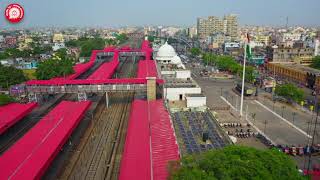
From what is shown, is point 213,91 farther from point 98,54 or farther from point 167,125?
point 98,54

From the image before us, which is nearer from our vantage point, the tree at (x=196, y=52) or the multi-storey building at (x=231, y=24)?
the tree at (x=196, y=52)

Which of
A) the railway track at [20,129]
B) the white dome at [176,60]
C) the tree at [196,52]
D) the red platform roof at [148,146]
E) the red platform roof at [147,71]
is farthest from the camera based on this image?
the tree at [196,52]

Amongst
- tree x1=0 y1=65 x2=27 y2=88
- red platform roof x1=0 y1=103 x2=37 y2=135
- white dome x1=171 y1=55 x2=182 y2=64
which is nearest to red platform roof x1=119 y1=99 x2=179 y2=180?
red platform roof x1=0 y1=103 x2=37 y2=135

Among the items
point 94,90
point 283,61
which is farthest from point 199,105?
point 283,61

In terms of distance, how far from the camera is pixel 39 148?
84.9 ft

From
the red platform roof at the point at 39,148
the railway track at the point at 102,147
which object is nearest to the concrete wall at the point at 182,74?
the railway track at the point at 102,147

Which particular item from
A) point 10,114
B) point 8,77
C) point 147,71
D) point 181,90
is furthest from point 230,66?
point 10,114

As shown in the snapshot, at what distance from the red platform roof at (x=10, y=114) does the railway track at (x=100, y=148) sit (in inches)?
321

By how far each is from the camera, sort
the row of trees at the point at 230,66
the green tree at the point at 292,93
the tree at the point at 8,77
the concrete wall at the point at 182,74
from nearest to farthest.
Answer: the green tree at the point at 292,93 → the concrete wall at the point at 182,74 → the tree at the point at 8,77 → the row of trees at the point at 230,66

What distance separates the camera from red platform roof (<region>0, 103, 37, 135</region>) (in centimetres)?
3297

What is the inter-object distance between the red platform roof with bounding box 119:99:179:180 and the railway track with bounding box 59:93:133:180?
3163mm

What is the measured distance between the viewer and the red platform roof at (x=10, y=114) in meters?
33.0

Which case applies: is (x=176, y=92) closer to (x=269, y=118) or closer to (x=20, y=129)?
(x=269, y=118)

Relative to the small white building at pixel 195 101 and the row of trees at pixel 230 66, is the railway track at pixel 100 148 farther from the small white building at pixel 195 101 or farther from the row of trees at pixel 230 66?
the row of trees at pixel 230 66
